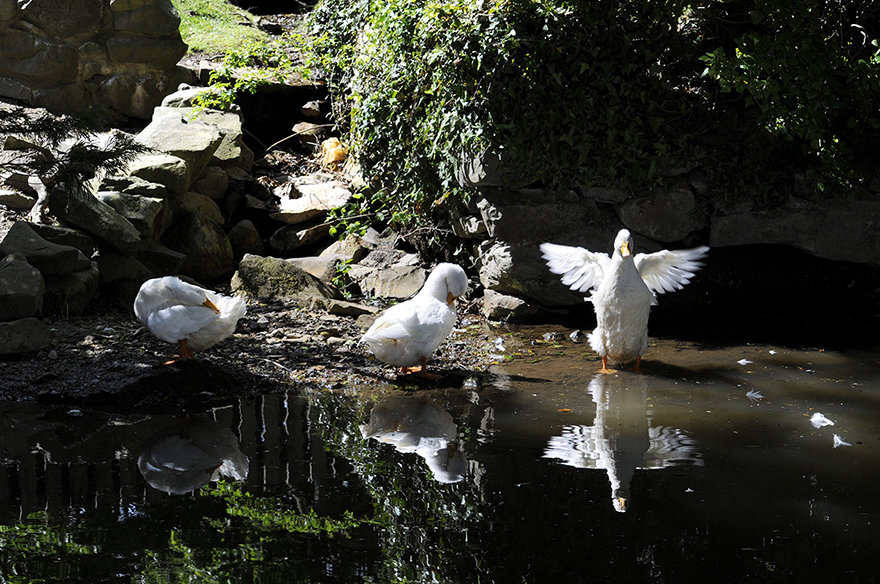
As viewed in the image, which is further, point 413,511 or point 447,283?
point 447,283

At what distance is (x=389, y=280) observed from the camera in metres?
8.80

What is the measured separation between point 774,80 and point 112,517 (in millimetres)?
5906

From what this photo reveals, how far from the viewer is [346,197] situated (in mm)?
9922

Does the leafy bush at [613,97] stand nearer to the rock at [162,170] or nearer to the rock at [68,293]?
the rock at [162,170]

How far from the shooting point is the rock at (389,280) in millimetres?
8625

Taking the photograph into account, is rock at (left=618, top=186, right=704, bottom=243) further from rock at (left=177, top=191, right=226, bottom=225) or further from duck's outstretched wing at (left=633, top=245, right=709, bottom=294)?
rock at (left=177, top=191, right=226, bottom=225)

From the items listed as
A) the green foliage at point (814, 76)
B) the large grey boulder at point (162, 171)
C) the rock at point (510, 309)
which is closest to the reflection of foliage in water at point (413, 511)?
the rock at point (510, 309)

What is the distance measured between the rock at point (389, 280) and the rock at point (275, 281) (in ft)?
2.45

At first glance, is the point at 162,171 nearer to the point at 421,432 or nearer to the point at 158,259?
the point at 158,259

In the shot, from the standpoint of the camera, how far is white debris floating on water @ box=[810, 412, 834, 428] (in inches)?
193

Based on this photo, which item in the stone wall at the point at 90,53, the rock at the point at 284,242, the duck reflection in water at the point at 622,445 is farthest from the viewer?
the stone wall at the point at 90,53

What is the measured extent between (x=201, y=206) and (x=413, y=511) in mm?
6618

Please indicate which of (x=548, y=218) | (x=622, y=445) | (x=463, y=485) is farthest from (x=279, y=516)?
(x=548, y=218)

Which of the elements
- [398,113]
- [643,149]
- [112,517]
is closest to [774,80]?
[643,149]
